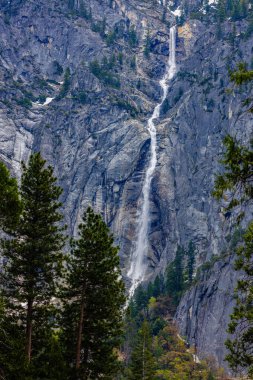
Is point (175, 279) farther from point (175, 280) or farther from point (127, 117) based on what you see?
point (127, 117)

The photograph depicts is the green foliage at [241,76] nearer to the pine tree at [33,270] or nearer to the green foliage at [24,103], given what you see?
the pine tree at [33,270]

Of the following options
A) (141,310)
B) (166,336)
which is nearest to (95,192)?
(141,310)

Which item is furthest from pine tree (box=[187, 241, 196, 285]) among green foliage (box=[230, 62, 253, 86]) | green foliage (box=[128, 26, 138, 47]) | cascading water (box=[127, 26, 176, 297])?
green foliage (box=[128, 26, 138, 47])

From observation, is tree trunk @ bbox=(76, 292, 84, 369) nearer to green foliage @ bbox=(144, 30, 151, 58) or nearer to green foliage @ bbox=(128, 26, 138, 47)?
green foliage @ bbox=(144, 30, 151, 58)

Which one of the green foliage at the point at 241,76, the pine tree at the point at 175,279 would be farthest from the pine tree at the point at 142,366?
the pine tree at the point at 175,279

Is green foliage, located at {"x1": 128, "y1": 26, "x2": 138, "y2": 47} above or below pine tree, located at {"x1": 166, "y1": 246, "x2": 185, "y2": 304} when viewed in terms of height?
above

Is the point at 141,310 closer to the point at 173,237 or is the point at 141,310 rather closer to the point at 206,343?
the point at 206,343
